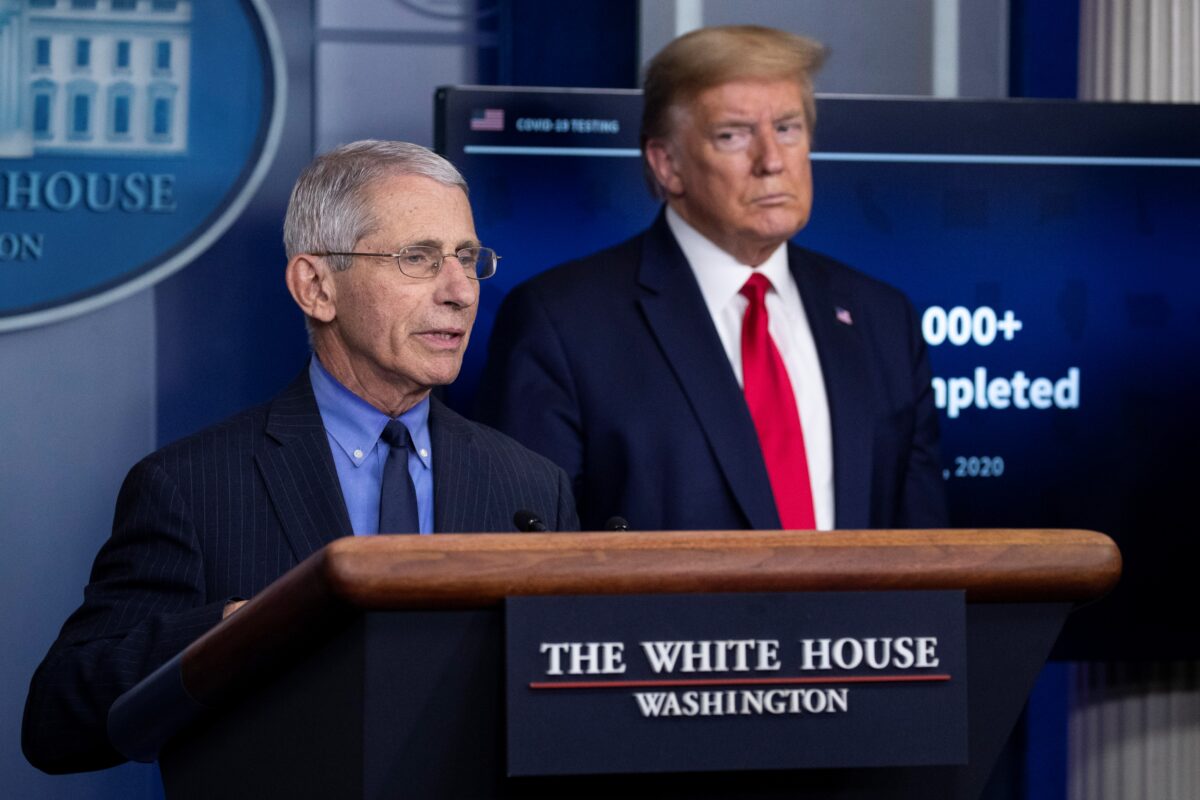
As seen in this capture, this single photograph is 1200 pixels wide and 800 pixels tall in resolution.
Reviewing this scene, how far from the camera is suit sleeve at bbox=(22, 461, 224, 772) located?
5.38ft

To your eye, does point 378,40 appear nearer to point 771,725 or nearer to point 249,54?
point 249,54

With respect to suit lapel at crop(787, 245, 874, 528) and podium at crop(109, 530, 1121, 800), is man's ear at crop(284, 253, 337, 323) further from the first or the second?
suit lapel at crop(787, 245, 874, 528)

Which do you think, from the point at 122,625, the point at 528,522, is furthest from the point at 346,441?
the point at 528,522

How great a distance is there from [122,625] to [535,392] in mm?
1412

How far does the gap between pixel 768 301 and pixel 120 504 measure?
1.67 m

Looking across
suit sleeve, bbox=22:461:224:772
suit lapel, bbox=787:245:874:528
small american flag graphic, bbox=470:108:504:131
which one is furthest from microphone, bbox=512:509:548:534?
small american flag graphic, bbox=470:108:504:131

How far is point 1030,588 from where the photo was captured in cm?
112

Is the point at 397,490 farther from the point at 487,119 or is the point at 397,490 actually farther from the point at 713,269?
the point at 487,119

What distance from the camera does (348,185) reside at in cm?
206

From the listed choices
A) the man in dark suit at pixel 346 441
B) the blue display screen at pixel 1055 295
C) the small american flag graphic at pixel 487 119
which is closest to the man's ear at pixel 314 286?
the man in dark suit at pixel 346 441

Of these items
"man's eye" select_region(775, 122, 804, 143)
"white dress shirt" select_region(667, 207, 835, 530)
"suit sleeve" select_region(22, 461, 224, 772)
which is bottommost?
"suit sleeve" select_region(22, 461, 224, 772)

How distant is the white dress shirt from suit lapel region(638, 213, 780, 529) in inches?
1.5

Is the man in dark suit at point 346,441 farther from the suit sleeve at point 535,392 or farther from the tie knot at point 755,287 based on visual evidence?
the tie knot at point 755,287

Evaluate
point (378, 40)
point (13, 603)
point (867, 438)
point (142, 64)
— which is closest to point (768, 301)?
point (867, 438)
